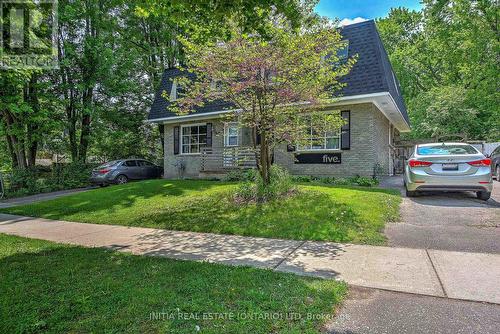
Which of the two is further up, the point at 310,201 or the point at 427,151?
the point at 427,151

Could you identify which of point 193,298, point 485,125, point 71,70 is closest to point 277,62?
point 193,298

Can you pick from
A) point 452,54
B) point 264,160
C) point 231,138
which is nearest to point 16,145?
point 231,138

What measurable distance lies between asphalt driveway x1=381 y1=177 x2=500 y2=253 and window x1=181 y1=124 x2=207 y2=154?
11338 mm

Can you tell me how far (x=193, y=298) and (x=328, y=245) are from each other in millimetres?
2632

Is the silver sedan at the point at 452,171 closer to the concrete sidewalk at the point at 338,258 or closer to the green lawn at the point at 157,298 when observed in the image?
the concrete sidewalk at the point at 338,258

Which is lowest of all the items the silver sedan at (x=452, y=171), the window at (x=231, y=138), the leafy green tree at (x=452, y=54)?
the silver sedan at (x=452, y=171)

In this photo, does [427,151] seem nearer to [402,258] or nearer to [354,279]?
[402,258]

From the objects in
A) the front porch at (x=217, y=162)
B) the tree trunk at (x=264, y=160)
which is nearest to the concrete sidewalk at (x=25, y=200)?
the front porch at (x=217, y=162)

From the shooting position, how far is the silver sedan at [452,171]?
7.49 m

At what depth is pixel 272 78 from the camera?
798cm

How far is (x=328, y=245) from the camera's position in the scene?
500 cm

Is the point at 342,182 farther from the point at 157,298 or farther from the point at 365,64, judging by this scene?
the point at 157,298

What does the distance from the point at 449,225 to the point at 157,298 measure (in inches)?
216

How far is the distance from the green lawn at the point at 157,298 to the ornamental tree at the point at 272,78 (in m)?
5.15
